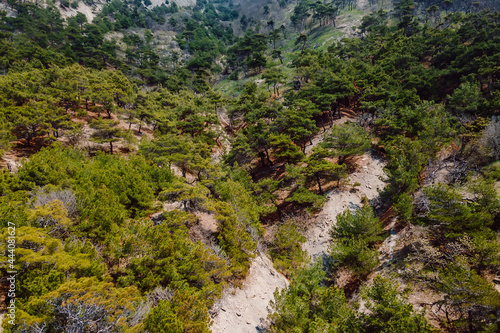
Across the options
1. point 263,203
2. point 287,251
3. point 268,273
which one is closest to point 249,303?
point 268,273

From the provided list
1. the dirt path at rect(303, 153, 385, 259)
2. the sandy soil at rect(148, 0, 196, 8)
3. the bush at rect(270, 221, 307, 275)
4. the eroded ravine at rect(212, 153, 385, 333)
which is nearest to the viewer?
the eroded ravine at rect(212, 153, 385, 333)

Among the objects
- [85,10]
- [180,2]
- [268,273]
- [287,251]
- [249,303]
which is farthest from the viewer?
[180,2]

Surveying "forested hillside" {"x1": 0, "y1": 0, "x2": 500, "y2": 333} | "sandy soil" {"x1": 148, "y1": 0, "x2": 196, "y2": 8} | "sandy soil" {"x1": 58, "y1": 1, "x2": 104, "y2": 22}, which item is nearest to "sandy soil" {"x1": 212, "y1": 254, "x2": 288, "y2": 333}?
"forested hillside" {"x1": 0, "y1": 0, "x2": 500, "y2": 333}

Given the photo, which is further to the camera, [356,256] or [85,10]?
[85,10]

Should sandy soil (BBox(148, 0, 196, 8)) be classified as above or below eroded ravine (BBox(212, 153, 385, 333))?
above

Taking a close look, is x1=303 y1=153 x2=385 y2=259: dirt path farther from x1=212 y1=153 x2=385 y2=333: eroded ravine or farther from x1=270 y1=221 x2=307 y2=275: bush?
x1=270 y1=221 x2=307 y2=275: bush

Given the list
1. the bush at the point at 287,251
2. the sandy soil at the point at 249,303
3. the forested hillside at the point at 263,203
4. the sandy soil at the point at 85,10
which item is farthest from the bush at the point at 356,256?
the sandy soil at the point at 85,10

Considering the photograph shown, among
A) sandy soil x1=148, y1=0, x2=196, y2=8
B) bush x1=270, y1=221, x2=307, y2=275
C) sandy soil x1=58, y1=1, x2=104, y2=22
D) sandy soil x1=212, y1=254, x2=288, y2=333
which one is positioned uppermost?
sandy soil x1=148, y1=0, x2=196, y2=8

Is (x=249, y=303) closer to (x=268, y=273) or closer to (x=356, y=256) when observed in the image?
(x=268, y=273)
